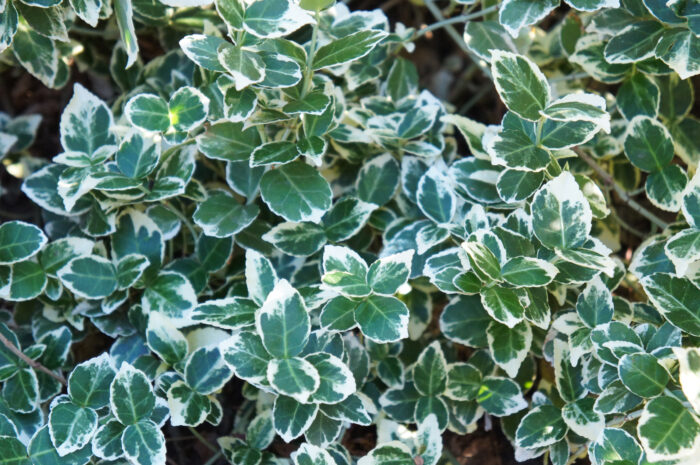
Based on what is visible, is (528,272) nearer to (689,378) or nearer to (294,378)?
(689,378)

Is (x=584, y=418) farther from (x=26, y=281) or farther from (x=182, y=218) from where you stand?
(x=26, y=281)

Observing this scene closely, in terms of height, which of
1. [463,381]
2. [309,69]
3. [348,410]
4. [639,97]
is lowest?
[463,381]

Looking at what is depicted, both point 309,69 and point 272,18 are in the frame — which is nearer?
point 272,18

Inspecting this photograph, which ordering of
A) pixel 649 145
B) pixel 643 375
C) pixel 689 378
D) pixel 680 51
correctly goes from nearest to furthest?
pixel 689 378, pixel 643 375, pixel 680 51, pixel 649 145

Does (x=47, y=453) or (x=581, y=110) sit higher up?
(x=581, y=110)

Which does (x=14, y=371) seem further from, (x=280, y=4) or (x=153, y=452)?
(x=280, y=4)

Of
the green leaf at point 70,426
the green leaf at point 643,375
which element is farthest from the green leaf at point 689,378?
the green leaf at point 70,426

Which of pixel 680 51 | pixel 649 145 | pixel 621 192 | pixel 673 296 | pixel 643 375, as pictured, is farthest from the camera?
pixel 621 192

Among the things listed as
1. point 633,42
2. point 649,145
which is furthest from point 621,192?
point 633,42
